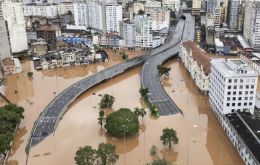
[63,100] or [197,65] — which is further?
[197,65]

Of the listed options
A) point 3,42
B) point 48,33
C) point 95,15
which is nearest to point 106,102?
point 3,42

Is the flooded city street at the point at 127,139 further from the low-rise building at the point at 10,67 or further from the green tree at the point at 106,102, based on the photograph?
the low-rise building at the point at 10,67

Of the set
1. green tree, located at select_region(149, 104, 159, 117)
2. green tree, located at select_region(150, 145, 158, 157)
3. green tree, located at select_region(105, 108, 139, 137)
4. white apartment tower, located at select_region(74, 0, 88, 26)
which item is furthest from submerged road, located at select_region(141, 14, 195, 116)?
white apartment tower, located at select_region(74, 0, 88, 26)

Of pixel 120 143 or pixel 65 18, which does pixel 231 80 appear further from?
pixel 65 18

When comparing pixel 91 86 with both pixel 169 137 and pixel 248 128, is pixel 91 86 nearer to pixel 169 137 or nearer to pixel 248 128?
pixel 169 137

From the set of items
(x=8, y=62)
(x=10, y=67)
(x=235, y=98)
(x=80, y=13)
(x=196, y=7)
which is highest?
(x=196, y=7)

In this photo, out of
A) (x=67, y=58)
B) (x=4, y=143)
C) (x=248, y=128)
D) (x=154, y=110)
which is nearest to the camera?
(x=4, y=143)

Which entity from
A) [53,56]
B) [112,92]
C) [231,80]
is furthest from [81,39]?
[231,80]

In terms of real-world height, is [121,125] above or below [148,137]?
above
